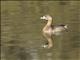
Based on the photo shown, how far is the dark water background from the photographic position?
2.14m

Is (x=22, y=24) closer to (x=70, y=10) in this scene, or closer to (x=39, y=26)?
(x=39, y=26)

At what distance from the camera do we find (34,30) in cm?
228

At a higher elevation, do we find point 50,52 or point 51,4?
point 51,4

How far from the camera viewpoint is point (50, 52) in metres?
2.12

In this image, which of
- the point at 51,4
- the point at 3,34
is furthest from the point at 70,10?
the point at 3,34

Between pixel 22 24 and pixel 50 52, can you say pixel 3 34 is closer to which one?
pixel 22 24

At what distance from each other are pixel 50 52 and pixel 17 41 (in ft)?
0.72

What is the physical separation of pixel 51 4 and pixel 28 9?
153 millimetres

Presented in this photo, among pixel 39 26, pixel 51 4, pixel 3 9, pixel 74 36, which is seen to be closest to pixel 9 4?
pixel 3 9

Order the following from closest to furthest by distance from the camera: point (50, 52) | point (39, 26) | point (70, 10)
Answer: point (50, 52) < point (39, 26) < point (70, 10)

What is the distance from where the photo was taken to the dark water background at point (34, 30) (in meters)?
2.14

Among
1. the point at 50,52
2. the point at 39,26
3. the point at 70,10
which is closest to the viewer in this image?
the point at 50,52

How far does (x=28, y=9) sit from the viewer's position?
8.55 feet

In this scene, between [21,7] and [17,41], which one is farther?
[21,7]
